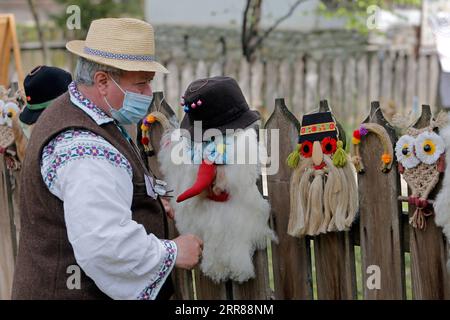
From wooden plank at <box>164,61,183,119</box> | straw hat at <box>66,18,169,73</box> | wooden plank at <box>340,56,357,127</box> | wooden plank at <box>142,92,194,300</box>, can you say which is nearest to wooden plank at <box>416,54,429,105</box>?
wooden plank at <box>340,56,357,127</box>

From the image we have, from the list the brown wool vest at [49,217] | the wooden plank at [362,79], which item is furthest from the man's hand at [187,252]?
the wooden plank at [362,79]

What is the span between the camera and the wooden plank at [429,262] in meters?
2.62

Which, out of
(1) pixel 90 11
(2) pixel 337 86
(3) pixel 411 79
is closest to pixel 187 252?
(2) pixel 337 86

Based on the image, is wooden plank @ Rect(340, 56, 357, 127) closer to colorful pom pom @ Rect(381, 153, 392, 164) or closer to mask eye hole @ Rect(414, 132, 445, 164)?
colorful pom pom @ Rect(381, 153, 392, 164)

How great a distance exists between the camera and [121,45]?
2324 mm

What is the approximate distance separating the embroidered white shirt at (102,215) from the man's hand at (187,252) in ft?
0.16

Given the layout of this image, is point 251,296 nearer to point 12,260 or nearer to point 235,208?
point 235,208

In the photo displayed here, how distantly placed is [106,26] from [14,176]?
1.63 meters

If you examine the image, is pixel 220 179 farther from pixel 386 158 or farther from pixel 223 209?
pixel 386 158

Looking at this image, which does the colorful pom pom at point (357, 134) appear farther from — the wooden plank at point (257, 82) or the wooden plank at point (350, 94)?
the wooden plank at point (350, 94)

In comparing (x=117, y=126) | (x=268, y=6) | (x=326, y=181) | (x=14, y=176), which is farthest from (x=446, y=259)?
(x=268, y=6)

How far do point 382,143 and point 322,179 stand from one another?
0.90ft

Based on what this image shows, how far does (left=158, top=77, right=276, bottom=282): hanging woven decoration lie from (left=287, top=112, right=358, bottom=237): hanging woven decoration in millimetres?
175

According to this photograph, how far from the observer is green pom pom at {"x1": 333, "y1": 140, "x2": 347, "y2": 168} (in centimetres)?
264
